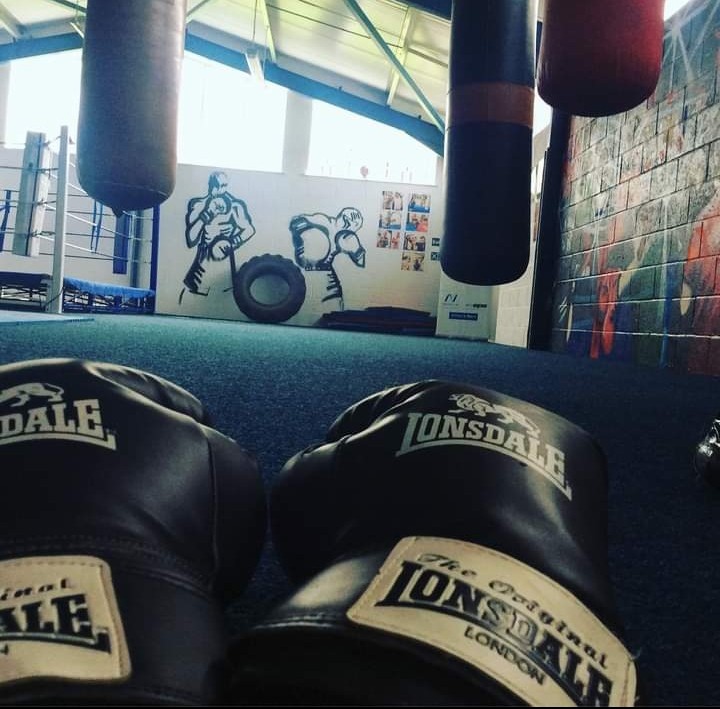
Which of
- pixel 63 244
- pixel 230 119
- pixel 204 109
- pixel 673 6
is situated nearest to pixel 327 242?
pixel 230 119

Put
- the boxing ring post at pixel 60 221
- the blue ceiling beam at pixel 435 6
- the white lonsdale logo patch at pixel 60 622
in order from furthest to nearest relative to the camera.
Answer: the blue ceiling beam at pixel 435 6 < the boxing ring post at pixel 60 221 < the white lonsdale logo patch at pixel 60 622

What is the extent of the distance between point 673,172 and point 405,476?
10.8 feet

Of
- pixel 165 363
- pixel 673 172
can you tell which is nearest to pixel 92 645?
pixel 165 363

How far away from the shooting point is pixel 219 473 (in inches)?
20.1

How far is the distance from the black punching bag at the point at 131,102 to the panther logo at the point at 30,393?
3.10 ft

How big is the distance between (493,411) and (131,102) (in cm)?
108

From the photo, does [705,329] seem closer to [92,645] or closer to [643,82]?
[643,82]

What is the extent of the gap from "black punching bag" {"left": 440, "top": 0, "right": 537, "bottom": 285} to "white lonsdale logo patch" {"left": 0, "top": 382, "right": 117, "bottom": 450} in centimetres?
92

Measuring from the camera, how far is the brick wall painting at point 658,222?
306 cm

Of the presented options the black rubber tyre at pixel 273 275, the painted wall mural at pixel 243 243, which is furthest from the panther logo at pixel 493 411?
the painted wall mural at pixel 243 243

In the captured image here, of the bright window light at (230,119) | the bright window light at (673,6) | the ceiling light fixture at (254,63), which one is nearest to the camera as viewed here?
the bright window light at (673,6)

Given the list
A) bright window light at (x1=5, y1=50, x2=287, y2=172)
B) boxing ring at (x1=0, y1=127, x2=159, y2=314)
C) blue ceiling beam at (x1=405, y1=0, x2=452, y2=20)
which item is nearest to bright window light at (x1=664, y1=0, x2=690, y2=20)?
blue ceiling beam at (x1=405, y1=0, x2=452, y2=20)

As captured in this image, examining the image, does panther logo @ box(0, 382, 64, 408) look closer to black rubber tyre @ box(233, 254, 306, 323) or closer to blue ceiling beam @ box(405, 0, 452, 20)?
blue ceiling beam @ box(405, 0, 452, 20)

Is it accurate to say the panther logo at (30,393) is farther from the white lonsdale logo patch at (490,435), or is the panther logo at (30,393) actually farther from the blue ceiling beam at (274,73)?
the blue ceiling beam at (274,73)
